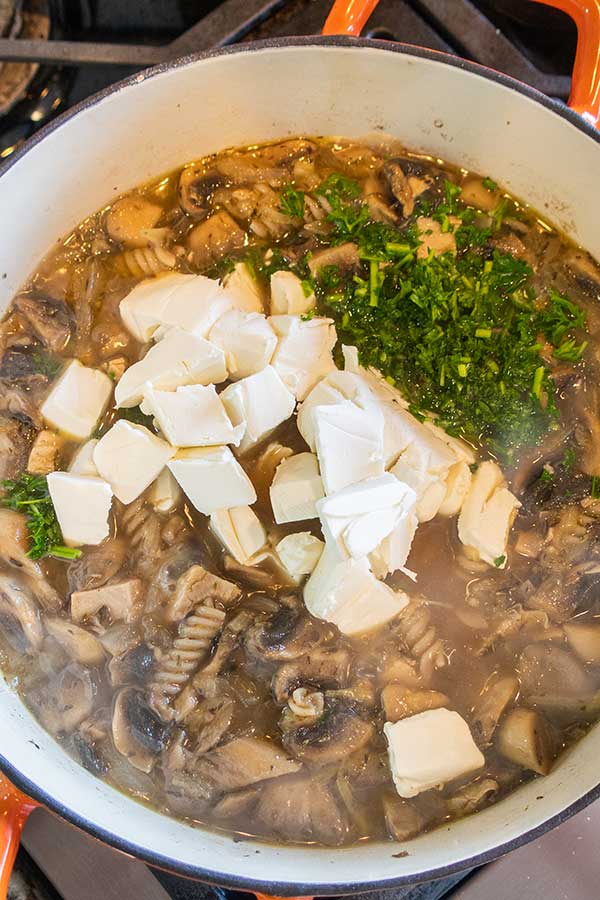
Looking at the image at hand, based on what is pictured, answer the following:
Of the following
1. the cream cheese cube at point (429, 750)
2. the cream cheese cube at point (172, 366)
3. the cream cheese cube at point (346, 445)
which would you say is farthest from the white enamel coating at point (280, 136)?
the cream cheese cube at point (346, 445)

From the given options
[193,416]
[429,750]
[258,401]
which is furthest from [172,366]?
[429,750]

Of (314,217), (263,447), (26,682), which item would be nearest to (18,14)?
(314,217)

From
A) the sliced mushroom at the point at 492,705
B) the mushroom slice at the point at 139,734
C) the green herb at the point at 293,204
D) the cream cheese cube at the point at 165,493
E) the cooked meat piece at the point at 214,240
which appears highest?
the green herb at the point at 293,204

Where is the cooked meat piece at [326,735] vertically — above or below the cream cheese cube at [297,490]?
below

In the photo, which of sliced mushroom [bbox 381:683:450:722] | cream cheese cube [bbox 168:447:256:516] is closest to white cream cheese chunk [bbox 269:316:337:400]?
cream cheese cube [bbox 168:447:256:516]

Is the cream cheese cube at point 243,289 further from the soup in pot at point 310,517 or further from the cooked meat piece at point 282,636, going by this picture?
the cooked meat piece at point 282,636

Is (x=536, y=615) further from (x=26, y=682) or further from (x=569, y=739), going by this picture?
(x=26, y=682)

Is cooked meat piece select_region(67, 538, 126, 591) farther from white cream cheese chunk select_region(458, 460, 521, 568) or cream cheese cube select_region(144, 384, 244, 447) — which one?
white cream cheese chunk select_region(458, 460, 521, 568)
